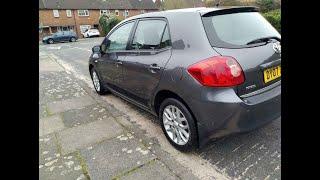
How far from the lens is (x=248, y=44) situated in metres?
2.84

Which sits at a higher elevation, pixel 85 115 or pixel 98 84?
pixel 98 84

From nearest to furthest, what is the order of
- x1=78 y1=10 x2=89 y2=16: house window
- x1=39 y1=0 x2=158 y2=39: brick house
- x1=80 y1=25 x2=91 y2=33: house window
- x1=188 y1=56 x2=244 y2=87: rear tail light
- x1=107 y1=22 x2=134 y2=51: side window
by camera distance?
x1=188 y1=56 x2=244 y2=87: rear tail light → x1=107 y1=22 x2=134 y2=51: side window → x1=39 y1=0 x2=158 y2=39: brick house → x1=78 y1=10 x2=89 y2=16: house window → x1=80 y1=25 x2=91 y2=33: house window

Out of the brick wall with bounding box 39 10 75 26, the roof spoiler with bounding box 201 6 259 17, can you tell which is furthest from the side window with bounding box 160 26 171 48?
the brick wall with bounding box 39 10 75 26

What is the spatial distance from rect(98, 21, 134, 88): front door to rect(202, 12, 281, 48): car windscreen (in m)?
1.56

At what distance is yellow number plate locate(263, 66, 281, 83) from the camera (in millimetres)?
2836

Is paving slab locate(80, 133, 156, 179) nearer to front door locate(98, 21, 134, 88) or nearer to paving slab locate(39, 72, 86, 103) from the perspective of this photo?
front door locate(98, 21, 134, 88)

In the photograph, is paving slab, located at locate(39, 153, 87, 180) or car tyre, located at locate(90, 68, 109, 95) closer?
paving slab, located at locate(39, 153, 87, 180)

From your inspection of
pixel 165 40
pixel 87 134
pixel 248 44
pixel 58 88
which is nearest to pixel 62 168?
pixel 87 134

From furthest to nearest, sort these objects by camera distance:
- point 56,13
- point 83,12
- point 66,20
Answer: point 83,12 < point 66,20 < point 56,13

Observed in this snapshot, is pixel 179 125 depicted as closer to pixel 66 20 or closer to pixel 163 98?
pixel 163 98

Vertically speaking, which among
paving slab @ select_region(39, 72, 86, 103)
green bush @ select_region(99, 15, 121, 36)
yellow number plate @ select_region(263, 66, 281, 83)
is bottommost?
paving slab @ select_region(39, 72, 86, 103)

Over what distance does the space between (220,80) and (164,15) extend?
48.7 inches

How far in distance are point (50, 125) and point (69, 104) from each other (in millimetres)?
1102
